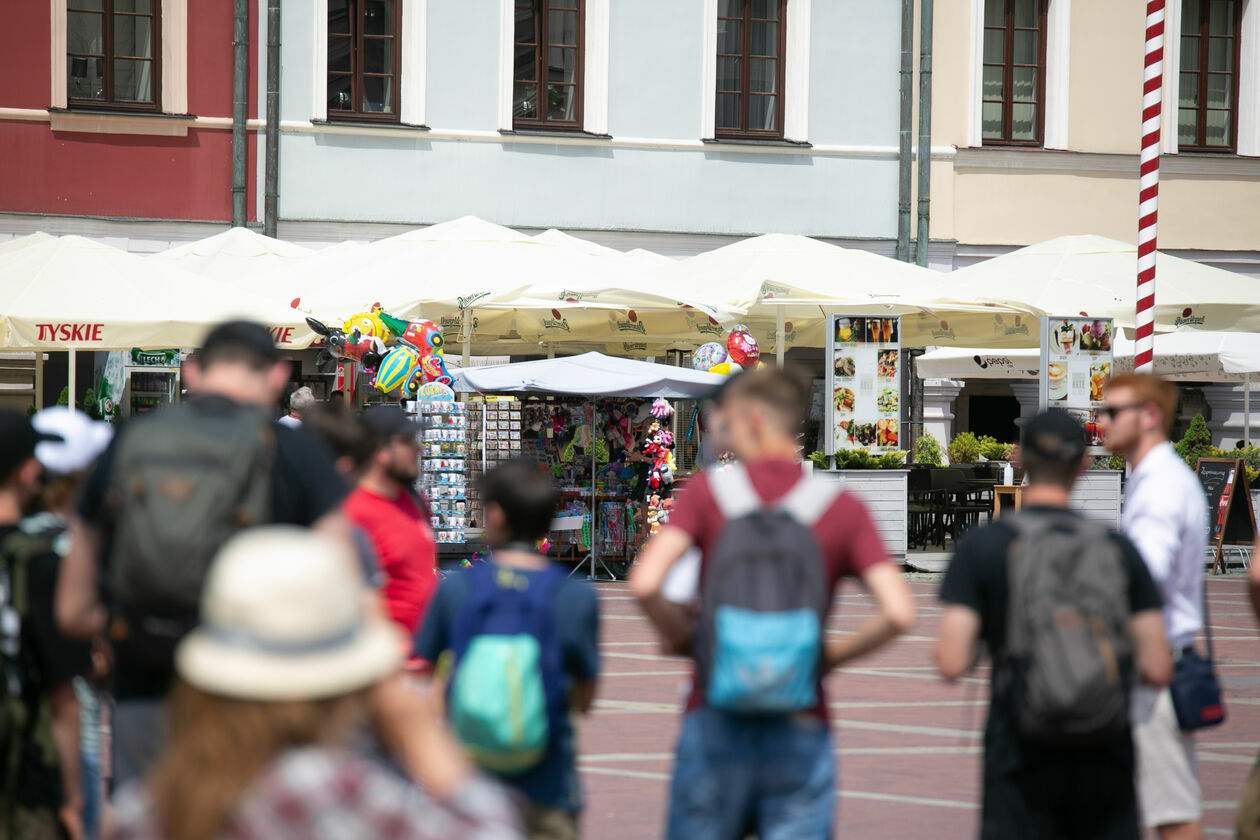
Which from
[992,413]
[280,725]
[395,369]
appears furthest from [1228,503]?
[280,725]

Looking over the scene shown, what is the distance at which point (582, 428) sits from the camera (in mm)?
17109

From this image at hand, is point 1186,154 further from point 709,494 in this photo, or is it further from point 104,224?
point 709,494

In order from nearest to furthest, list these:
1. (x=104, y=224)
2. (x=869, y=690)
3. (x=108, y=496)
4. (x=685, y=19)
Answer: (x=108, y=496)
(x=869, y=690)
(x=104, y=224)
(x=685, y=19)

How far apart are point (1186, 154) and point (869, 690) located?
17879mm

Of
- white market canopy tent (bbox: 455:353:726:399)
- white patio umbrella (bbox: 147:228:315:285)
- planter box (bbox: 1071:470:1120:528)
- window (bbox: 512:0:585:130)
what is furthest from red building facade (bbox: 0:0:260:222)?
planter box (bbox: 1071:470:1120:528)

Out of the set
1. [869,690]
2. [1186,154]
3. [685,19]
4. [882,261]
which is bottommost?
[869,690]

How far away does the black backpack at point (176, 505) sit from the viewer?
3924 mm

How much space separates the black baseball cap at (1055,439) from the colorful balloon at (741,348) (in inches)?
510

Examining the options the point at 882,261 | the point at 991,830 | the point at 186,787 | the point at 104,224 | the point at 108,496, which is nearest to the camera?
the point at 186,787

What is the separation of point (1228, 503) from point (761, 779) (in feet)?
48.3

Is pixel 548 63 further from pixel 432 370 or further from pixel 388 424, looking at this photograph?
pixel 388 424

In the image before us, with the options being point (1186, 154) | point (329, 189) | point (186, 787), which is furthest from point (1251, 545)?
point (186, 787)

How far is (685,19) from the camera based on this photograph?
24438mm

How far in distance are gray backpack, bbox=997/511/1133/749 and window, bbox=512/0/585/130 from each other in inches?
799
